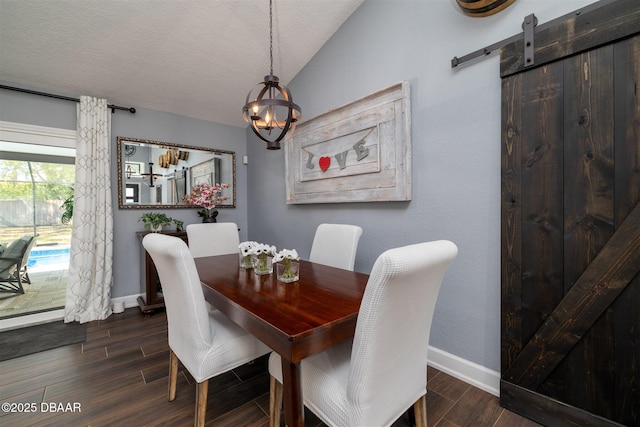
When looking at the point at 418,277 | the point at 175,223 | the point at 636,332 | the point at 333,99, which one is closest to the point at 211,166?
the point at 175,223

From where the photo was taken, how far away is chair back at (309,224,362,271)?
199cm

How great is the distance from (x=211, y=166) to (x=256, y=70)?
1425mm

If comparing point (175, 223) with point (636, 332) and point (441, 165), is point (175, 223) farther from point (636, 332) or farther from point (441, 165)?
point (636, 332)

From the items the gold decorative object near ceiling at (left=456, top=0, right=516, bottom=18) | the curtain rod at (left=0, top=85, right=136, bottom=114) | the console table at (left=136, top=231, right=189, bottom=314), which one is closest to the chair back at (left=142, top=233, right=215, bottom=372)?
the console table at (left=136, top=231, right=189, bottom=314)

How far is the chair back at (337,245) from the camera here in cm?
199

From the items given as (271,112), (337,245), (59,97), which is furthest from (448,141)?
(59,97)

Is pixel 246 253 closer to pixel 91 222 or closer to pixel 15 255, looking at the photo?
pixel 91 222

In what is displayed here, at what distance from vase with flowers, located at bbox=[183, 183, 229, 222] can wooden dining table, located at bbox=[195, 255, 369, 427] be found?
1604mm

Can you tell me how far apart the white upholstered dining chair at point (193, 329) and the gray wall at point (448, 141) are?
1295 mm

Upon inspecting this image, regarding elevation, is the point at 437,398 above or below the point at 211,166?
below

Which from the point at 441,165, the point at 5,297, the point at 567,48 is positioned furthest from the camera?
the point at 5,297

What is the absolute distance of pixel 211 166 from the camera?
3.67 metres

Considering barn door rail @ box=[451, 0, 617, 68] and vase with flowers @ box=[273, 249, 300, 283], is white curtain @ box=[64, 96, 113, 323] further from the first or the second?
barn door rail @ box=[451, 0, 617, 68]

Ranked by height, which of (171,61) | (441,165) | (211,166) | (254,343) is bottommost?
(254,343)
